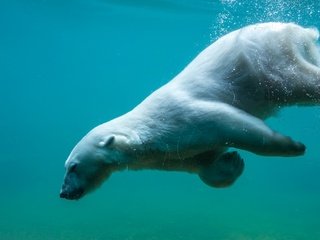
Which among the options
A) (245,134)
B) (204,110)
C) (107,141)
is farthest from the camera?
(107,141)

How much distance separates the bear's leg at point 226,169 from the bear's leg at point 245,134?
0.33 m

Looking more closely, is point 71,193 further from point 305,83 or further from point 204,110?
point 305,83

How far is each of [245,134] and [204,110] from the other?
433mm

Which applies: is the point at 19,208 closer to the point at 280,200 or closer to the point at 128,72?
the point at 280,200

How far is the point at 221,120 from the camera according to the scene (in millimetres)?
4121

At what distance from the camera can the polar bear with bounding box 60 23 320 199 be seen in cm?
Result: 434

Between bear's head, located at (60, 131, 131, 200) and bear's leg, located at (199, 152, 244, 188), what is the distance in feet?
2.78

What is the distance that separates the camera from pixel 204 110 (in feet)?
13.9

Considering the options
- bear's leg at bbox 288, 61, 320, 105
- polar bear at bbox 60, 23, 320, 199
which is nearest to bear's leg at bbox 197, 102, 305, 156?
polar bear at bbox 60, 23, 320, 199

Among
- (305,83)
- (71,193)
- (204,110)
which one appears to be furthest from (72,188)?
(305,83)

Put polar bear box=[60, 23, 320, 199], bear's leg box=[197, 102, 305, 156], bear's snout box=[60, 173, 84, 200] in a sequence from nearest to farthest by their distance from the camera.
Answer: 1. bear's leg box=[197, 102, 305, 156]
2. polar bear box=[60, 23, 320, 199]
3. bear's snout box=[60, 173, 84, 200]

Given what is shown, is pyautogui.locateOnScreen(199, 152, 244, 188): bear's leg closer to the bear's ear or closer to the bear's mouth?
the bear's ear

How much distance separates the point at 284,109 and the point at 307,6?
39.4 ft

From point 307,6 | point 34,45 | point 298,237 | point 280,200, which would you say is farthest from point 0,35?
point 298,237
